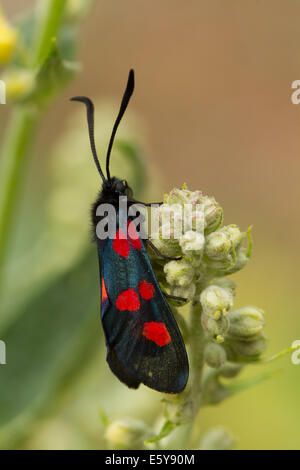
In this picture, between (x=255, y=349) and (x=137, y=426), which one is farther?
(x=137, y=426)

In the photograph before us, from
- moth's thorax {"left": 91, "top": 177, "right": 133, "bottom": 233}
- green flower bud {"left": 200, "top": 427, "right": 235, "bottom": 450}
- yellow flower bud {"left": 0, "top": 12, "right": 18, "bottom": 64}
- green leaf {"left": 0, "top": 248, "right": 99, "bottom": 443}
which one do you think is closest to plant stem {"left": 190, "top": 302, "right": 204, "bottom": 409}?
green flower bud {"left": 200, "top": 427, "right": 235, "bottom": 450}

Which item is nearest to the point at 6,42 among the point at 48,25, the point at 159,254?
the point at 48,25

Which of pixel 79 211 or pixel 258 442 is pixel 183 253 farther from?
pixel 258 442

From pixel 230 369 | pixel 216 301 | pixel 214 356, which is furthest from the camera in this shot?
pixel 230 369

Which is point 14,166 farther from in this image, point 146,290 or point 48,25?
point 146,290
